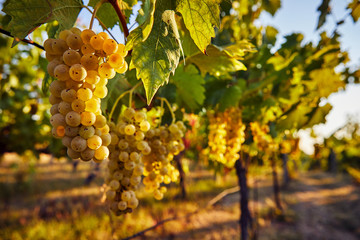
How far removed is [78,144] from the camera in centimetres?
50

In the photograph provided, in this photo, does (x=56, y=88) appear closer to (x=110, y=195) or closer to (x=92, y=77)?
(x=92, y=77)

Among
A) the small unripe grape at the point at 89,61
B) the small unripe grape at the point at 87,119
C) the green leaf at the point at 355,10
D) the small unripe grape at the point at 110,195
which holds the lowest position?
the small unripe grape at the point at 110,195

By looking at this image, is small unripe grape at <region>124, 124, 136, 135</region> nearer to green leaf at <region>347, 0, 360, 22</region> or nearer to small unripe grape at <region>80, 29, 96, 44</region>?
small unripe grape at <region>80, 29, 96, 44</region>

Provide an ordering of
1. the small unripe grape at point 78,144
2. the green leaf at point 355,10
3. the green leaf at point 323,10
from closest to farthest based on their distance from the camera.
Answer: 1. the small unripe grape at point 78,144
2. the green leaf at point 355,10
3. the green leaf at point 323,10

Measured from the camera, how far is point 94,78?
54 centimetres

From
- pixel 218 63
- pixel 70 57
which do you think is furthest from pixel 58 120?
pixel 218 63

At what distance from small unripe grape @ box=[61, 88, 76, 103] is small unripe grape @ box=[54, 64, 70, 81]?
0.10ft

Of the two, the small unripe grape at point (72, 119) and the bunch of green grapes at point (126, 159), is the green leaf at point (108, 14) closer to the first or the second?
the bunch of green grapes at point (126, 159)

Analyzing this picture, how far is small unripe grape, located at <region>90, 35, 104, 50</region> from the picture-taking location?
20.2 inches

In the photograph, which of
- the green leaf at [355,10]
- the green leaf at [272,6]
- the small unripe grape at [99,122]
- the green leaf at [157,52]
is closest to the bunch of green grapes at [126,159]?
the small unripe grape at [99,122]

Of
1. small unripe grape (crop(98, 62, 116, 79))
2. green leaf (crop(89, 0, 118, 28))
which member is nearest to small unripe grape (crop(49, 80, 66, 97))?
small unripe grape (crop(98, 62, 116, 79))

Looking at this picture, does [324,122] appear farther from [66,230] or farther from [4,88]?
[66,230]

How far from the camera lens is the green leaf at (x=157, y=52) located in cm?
50

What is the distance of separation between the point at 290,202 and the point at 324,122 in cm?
821
